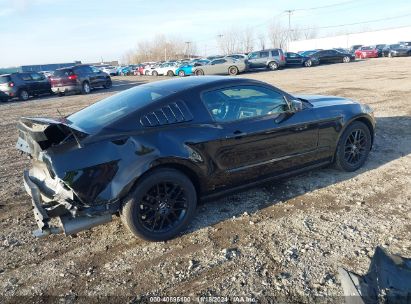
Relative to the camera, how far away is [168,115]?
3750mm

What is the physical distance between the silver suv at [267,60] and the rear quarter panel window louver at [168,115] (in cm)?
2874

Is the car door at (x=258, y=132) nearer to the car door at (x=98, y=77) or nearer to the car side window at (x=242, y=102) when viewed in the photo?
the car side window at (x=242, y=102)

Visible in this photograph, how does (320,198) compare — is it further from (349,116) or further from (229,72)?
(229,72)

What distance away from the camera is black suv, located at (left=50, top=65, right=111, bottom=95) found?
20094 millimetres

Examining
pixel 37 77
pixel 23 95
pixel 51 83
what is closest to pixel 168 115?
pixel 51 83

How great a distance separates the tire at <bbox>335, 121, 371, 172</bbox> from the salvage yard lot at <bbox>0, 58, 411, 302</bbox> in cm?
19

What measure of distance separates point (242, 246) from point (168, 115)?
1.54 metres

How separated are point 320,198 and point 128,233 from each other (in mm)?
2389

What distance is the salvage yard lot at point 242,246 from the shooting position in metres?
3.06

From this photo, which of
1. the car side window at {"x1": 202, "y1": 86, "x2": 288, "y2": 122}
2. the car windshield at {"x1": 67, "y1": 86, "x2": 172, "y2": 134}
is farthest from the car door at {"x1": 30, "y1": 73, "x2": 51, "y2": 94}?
the car side window at {"x1": 202, "y1": 86, "x2": 288, "y2": 122}

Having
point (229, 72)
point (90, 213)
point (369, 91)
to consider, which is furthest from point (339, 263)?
point (229, 72)

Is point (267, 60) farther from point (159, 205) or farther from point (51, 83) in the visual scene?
point (159, 205)

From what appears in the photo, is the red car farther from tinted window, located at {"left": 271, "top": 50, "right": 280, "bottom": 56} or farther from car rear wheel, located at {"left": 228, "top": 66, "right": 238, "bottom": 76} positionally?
car rear wheel, located at {"left": 228, "top": 66, "right": 238, "bottom": 76}

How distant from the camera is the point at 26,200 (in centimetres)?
496
